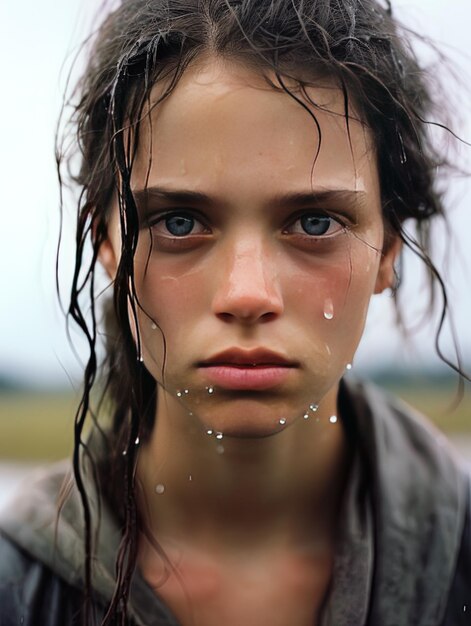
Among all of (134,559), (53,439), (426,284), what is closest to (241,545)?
(134,559)

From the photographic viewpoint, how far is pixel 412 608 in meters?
1.23

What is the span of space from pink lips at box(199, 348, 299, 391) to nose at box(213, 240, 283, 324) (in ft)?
0.13

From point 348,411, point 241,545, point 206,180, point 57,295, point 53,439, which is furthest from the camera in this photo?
point 53,439

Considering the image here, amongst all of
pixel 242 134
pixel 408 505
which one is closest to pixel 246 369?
pixel 242 134

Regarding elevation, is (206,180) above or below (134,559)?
above

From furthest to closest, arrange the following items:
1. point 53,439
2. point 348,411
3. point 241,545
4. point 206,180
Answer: point 53,439 < point 348,411 < point 241,545 < point 206,180

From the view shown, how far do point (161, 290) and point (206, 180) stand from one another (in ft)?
0.46

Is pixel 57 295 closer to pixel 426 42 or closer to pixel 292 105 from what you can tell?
pixel 292 105

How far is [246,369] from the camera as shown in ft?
3.51

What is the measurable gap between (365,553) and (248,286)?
42cm

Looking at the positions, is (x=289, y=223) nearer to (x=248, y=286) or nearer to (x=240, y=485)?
(x=248, y=286)

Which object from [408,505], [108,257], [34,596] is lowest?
[34,596]

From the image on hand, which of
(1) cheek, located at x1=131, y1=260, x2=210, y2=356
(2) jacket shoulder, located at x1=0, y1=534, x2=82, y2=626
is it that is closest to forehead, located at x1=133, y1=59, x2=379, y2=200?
(1) cheek, located at x1=131, y1=260, x2=210, y2=356

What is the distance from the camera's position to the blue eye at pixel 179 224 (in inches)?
43.6
